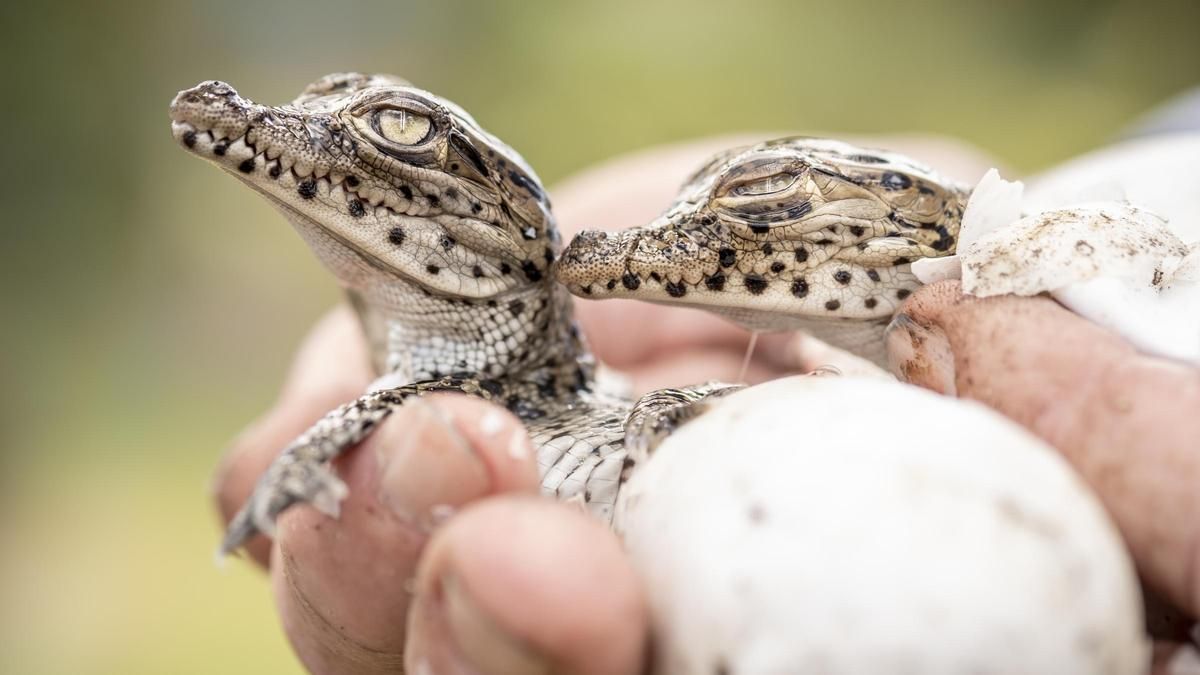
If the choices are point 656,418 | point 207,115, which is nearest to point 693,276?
point 656,418

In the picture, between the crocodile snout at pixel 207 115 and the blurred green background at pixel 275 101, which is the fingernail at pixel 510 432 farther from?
the blurred green background at pixel 275 101

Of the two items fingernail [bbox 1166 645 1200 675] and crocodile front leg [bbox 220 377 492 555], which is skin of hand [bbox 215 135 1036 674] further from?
fingernail [bbox 1166 645 1200 675]

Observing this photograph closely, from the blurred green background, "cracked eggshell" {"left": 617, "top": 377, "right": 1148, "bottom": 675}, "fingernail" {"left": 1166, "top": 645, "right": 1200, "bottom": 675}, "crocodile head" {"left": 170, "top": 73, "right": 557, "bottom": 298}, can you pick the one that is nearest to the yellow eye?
"crocodile head" {"left": 170, "top": 73, "right": 557, "bottom": 298}

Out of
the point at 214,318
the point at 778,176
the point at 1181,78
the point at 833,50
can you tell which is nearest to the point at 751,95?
the point at 833,50

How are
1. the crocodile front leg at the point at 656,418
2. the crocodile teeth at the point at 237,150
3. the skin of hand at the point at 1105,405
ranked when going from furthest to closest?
the crocodile teeth at the point at 237,150, the crocodile front leg at the point at 656,418, the skin of hand at the point at 1105,405

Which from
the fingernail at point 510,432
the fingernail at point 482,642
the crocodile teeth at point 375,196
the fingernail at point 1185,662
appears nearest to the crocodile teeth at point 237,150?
the crocodile teeth at point 375,196

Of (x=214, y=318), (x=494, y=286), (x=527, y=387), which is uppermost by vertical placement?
(x=494, y=286)

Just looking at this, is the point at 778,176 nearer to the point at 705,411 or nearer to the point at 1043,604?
the point at 705,411
